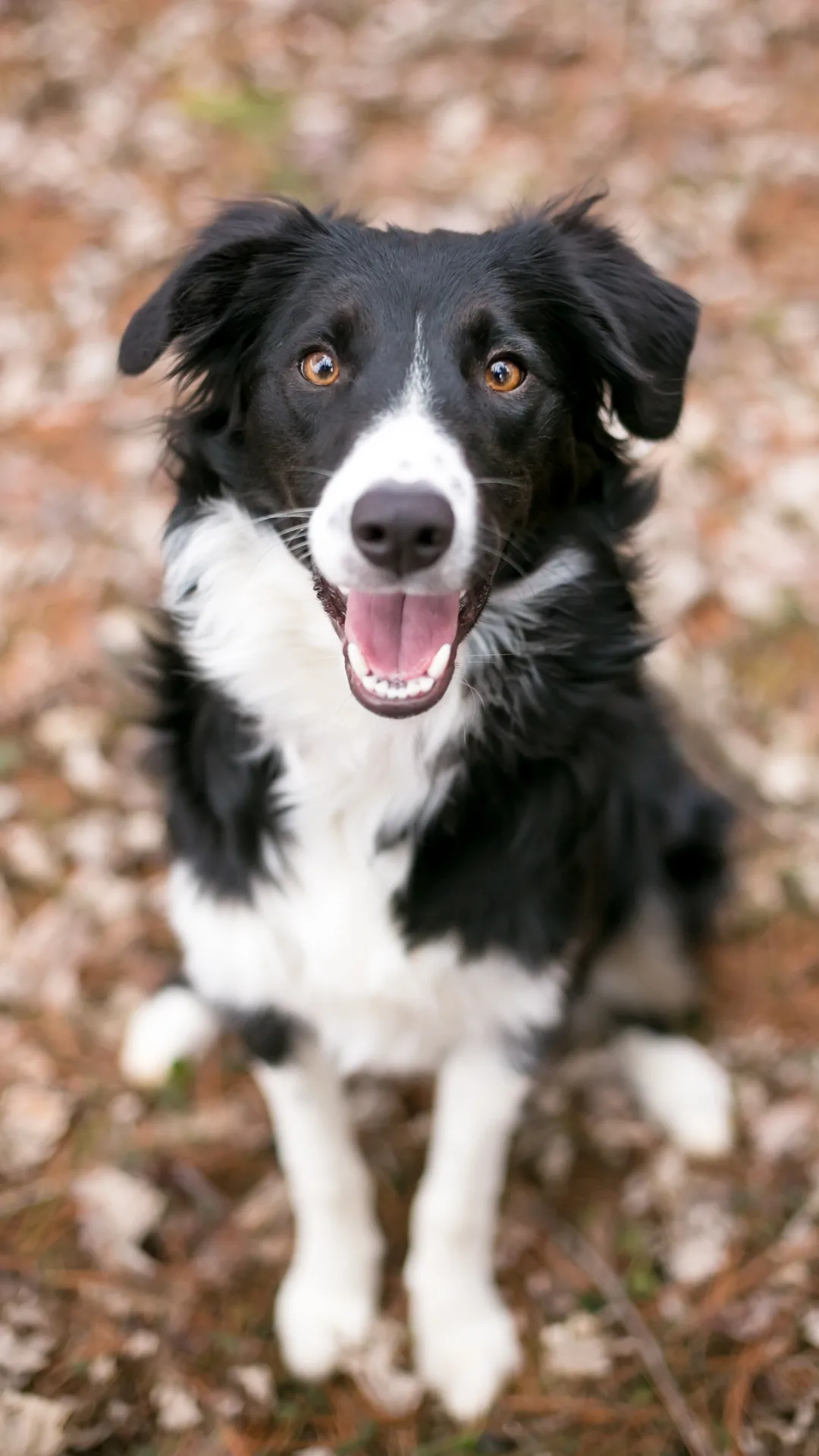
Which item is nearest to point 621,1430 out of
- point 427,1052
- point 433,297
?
point 427,1052

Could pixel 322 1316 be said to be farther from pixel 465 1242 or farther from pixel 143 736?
pixel 143 736

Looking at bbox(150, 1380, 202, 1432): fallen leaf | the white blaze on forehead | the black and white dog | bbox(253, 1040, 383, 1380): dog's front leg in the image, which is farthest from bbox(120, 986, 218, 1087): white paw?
the white blaze on forehead

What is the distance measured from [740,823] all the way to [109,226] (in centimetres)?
382

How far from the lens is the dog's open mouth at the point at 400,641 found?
193 centimetres

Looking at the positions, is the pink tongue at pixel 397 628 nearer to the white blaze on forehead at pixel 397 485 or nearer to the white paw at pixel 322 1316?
the white blaze on forehead at pixel 397 485

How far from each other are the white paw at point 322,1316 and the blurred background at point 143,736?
6 centimetres

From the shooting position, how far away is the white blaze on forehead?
1773 millimetres

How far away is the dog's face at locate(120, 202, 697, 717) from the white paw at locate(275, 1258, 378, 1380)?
4.96 ft

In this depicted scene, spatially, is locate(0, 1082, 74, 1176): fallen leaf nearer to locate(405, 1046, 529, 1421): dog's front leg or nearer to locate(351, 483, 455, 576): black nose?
locate(405, 1046, 529, 1421): dog's front leg

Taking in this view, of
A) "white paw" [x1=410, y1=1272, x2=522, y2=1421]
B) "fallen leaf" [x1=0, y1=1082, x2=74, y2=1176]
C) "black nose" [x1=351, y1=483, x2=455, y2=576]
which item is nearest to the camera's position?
"black nose" [x1=351, y1=483, x2=455, y2=576]

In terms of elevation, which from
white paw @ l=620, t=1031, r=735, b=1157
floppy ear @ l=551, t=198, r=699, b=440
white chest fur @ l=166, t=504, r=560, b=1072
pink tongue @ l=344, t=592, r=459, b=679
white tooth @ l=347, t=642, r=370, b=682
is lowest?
white paw @ l=620, t=1031, r=735, b=1157

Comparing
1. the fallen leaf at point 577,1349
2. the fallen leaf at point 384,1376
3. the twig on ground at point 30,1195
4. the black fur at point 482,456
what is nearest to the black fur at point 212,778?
the black fur at point 482,456

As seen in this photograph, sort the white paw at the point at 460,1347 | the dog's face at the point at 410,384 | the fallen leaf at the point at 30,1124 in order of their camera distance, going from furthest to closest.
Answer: the fallen leaf at the point at 30,1124 → the white paw at the point at 460,1347 → the dog's face at the point at 410,384

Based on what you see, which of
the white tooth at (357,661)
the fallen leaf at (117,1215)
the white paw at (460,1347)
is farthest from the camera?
the fallen leaf at (117,1215)
